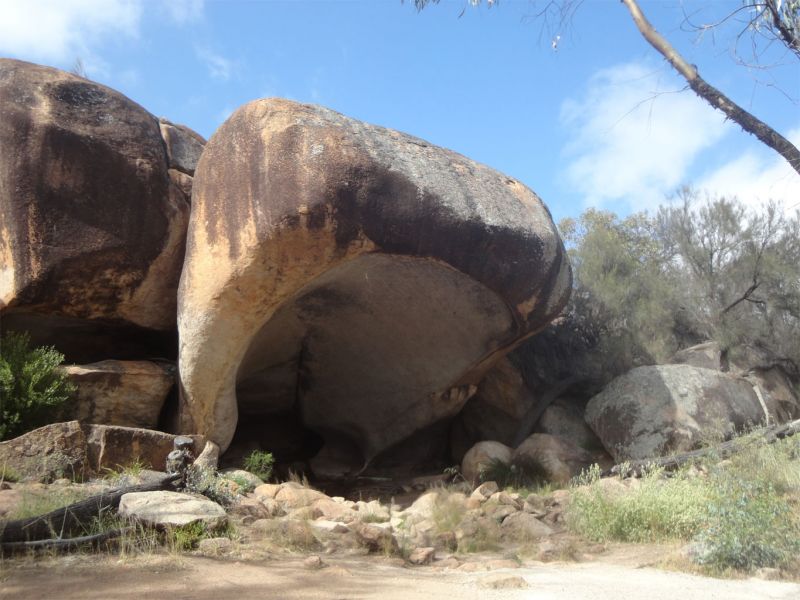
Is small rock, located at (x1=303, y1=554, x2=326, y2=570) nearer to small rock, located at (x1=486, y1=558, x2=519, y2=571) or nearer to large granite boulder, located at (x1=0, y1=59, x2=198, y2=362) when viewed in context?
small rock, located at (x1=486, y1=558, x2=519, y2=571)

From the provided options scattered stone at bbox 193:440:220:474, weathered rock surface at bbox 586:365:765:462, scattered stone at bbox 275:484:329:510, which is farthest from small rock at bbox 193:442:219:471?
weathered rock surface at bbox 586:365:765:462

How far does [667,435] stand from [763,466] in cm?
220

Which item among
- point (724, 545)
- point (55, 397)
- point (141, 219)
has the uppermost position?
point (141, 219)

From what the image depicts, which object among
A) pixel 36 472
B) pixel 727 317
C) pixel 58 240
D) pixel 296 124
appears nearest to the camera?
pixel 36 472

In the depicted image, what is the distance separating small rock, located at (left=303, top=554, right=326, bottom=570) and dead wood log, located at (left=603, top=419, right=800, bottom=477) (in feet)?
13.5

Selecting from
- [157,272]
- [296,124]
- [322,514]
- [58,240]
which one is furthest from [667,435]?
[58,240]

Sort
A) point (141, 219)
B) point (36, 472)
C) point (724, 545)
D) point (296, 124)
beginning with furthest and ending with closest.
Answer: point (141, 219)
point (296, 124)
point (36, 472)
point (724, 545)

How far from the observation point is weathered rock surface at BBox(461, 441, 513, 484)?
353 inches

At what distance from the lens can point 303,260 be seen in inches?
277

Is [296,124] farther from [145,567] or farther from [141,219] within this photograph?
[145,567]

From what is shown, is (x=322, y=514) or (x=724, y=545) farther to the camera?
(x=322, y=514)

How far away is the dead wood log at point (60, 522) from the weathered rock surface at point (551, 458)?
5.06 m

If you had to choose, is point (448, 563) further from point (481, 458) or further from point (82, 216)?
point (82, 216)

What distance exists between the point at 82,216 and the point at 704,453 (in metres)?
6.68
